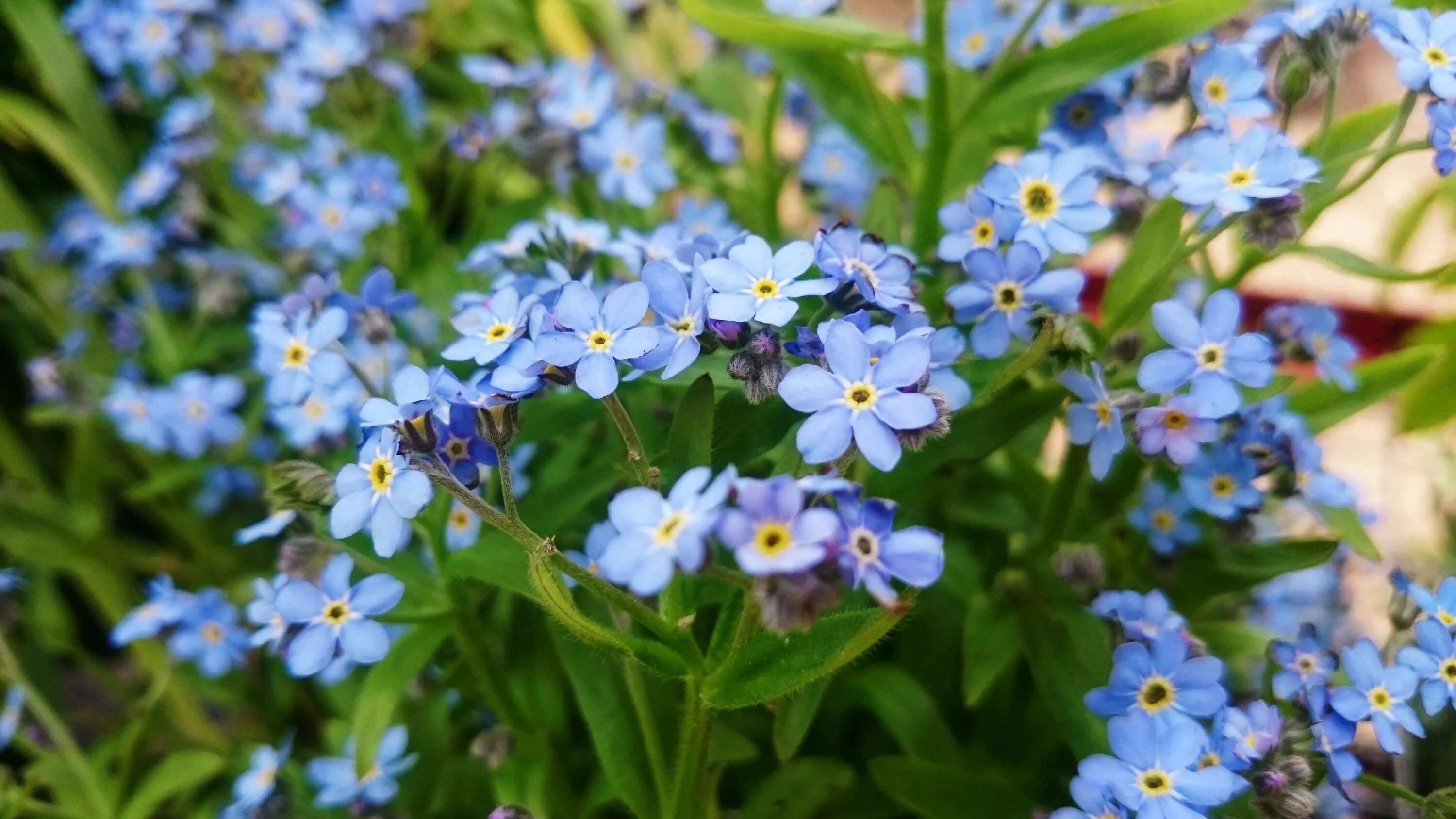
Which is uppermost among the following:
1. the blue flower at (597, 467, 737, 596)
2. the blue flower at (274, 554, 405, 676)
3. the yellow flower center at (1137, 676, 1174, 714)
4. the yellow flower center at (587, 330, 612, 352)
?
the yellow flower center at (587, 330, 612, 352)

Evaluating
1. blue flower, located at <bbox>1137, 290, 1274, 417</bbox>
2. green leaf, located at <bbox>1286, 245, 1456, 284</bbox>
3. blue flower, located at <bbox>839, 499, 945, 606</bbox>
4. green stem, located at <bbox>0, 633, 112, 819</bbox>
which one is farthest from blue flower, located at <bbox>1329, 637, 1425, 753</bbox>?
green stem, located at <bbox>0, 633, 112, 819</bbox>

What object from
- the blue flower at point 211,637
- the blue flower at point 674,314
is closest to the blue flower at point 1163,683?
the blue flower at point 674,314

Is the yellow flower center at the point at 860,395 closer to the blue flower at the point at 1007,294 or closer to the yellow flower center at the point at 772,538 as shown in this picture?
the yellow flower center at the point at 772,538

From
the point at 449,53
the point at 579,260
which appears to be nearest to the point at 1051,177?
the point at 579,260

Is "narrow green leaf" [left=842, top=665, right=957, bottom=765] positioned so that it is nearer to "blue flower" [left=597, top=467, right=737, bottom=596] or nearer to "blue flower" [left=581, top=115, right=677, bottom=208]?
"blue flower" [left=597, top=467, right=737, bottom=596]

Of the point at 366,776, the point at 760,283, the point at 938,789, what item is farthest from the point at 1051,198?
the point at 366,776

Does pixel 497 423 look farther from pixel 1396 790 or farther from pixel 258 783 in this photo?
pixel 1396 790
